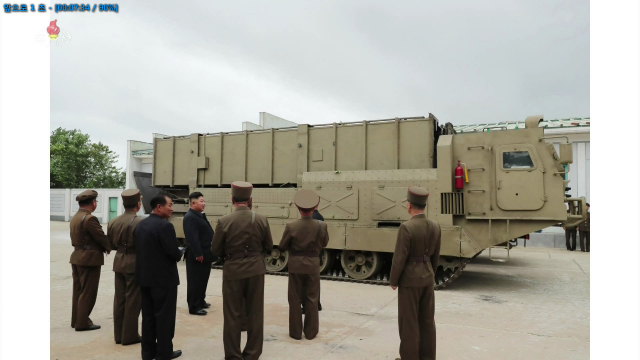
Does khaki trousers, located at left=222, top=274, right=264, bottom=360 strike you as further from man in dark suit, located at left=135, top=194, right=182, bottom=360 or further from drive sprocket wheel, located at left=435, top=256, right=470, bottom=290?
drive sprocket wheel, located at left=435, top=256, right=470, bottom=290

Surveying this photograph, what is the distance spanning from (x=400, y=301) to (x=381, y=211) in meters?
4.76

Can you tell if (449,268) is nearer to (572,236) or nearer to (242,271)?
(242,271)

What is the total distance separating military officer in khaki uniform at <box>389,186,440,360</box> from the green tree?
38092 millimetres

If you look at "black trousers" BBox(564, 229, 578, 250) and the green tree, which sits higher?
the green tree

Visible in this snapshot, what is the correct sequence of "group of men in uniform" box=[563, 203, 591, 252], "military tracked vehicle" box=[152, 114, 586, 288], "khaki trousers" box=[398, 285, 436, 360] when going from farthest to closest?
"group of men in uniform" box=[563, 203, 591, 252], "military tracked vehicle" box=[152, 114, 586, 288], "khaki trousers" box=[398, 285, 436, 360]

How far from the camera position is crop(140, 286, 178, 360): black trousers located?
4.44 meters

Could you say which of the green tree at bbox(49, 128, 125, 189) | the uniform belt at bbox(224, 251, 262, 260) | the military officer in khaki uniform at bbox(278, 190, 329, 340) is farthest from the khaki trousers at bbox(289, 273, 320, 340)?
the green tree at bbox(49, 128, 125, 189)

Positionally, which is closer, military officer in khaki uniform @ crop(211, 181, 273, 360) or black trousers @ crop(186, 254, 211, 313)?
military officer in khaki uniform @ crop(211, 181, 273, 360)

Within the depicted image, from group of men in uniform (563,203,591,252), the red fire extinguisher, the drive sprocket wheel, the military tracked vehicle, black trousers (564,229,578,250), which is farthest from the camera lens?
black trousers (564,229,578,250)

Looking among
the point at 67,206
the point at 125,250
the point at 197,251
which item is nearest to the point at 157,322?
the point at 125,250

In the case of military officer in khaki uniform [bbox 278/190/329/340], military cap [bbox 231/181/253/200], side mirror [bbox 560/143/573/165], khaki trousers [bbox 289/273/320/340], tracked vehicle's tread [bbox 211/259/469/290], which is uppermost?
side mirror [bbox 560/143/573/165]

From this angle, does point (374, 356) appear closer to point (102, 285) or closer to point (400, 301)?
point (400, 301)

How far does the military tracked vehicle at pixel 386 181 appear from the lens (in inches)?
324

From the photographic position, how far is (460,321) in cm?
613
